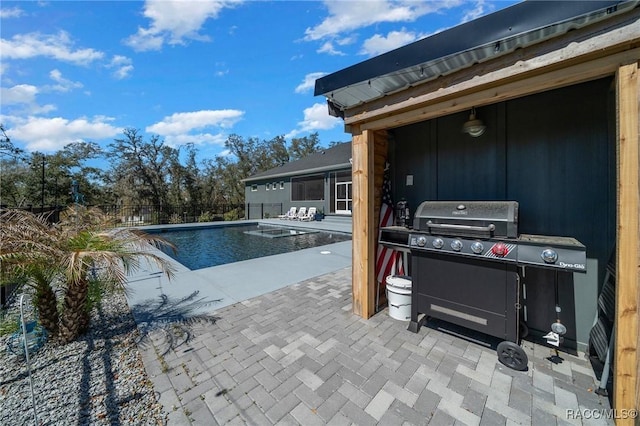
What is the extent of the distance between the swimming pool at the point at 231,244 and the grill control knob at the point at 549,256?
19.6ft

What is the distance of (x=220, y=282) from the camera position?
13.5 feet

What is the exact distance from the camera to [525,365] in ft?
6.57

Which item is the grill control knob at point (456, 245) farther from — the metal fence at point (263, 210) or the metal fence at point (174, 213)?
the metal fence at point (174, 213)

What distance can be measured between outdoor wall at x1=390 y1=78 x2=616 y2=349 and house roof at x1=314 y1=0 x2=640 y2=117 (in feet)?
3.24

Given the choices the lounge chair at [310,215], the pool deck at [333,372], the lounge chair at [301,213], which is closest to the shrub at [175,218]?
the lounge chair at [301,213]

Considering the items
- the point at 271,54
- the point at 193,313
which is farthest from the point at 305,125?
the point at 193,313

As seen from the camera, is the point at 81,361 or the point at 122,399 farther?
the point at 81,361

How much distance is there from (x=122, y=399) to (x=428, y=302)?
102 inches

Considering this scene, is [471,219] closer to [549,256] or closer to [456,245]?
[456,245]

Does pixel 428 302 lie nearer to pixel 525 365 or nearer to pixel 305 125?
pixel 525 365

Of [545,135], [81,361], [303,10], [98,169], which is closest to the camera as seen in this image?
[81,361]

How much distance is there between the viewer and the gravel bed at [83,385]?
1573mm

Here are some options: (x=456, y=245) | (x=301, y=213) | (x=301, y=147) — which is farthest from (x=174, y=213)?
(x=456, y=245)

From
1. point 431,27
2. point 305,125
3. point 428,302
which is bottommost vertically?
point 428,302
